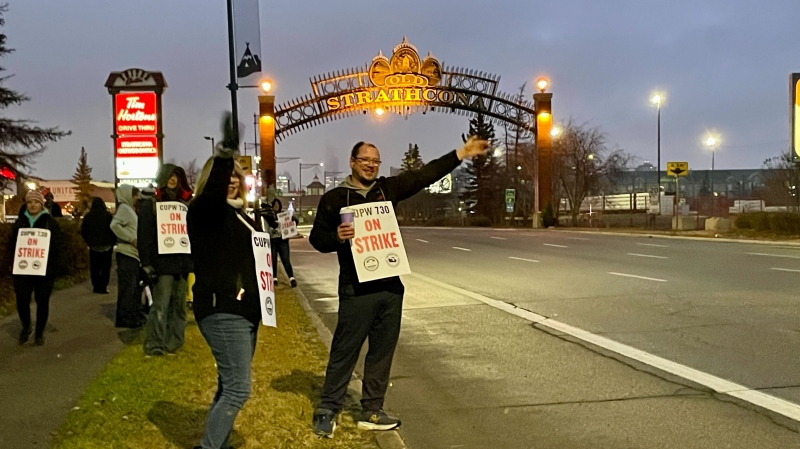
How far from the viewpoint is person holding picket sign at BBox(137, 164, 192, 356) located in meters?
7.53

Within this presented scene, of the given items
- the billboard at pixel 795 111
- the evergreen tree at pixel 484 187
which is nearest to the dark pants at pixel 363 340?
the billboard at pixel 795 111

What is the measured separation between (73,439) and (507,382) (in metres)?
3.83

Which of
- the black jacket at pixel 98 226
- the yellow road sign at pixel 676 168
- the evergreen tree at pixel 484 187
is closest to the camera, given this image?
the black jacket at pixel 98 226

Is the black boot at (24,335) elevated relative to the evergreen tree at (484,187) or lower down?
lower down

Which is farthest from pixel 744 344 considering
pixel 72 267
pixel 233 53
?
pixel 72 267

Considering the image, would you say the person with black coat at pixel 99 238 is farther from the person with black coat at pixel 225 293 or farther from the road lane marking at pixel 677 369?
the person with black coat at pixel 225 293

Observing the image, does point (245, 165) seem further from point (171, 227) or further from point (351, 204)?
point (351, 204)

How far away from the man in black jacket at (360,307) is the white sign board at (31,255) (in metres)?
4.46

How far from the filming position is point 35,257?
326 inches

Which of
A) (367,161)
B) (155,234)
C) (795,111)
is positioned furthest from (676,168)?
(367,161)

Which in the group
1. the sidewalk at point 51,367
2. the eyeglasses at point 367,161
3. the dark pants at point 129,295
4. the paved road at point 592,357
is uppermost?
the eyeglasses at point 367,161

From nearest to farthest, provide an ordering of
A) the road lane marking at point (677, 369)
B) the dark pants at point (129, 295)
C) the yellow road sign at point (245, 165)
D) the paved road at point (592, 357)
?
the yellow road sign at point (245, 165), the paved road at point (592, 357), the road lane marking at point (677, 369), the dark pants at point (129, 295)

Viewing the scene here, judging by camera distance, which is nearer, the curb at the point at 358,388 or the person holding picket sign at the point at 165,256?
the curb at the point at 358,388

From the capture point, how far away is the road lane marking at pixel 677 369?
19.5ft
